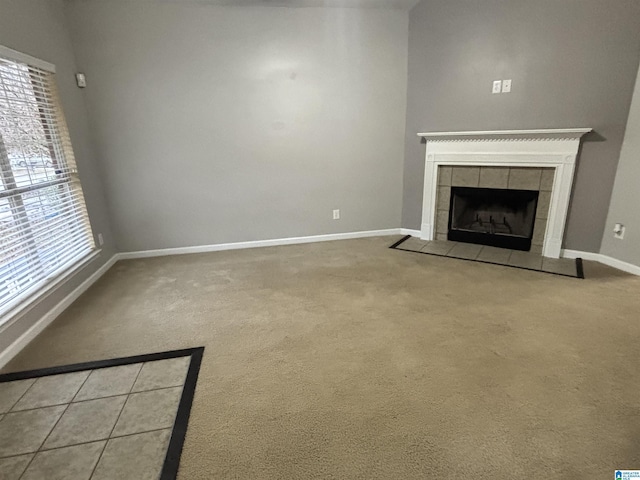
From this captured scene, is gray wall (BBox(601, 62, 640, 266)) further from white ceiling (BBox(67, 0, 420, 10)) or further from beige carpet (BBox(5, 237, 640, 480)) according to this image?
white ceiling (BBox(67, 0, 420, 10))

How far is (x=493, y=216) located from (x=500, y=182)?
0.46 meters

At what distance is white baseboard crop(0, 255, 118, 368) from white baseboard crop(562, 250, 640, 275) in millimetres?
4525

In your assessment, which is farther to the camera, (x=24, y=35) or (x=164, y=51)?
(x=164, y=51)

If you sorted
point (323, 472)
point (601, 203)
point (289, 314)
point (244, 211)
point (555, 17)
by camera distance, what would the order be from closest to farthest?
point (323, 472) < point (289, 314) < point (555, 17) < point (601, 203) < point (244, 211)

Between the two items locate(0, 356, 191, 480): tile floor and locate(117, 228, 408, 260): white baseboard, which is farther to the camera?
locate(117, 228, 408, 260): white baseboard

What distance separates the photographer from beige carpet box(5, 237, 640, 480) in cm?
140

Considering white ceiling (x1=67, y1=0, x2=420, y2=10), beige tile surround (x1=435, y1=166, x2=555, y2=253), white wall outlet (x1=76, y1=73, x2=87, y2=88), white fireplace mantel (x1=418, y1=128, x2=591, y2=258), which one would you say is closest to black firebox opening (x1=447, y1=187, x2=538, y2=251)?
beige tile surround (x1=435, y1=166, x2=555, y2=253)

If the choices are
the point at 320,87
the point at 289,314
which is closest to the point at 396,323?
the point at 289,314

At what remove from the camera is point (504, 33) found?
3.19 m

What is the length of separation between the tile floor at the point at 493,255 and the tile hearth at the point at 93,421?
106 inches

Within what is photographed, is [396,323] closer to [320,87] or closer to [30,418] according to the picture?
[30,418]

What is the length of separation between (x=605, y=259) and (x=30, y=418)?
442 centimetres

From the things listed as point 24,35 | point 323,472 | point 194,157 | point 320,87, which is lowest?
point 323,472

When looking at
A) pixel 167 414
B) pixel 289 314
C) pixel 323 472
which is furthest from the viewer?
pixel 289 314
